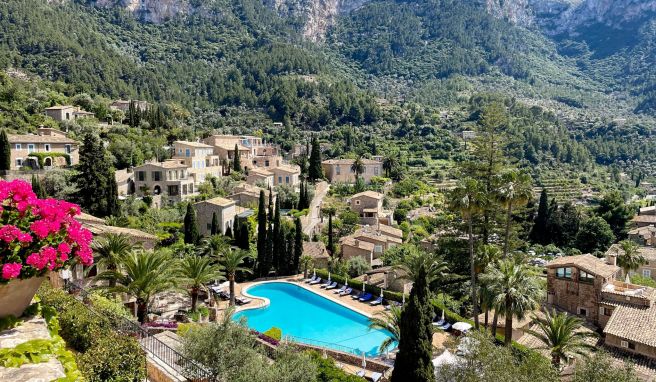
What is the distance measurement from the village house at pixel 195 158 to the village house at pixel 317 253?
50.3 ft

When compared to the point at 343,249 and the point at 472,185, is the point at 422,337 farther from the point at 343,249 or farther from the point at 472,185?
the point at 343,249

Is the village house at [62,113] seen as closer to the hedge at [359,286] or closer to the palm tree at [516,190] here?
the hedge at [359,286]

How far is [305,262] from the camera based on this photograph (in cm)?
3962

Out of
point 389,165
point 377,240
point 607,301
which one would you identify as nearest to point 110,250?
point 607,301

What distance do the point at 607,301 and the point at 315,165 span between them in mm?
Answer: 44305

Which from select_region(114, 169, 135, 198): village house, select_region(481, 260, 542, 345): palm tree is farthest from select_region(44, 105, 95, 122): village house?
select_region(481, 260, 542, 345): palm tree

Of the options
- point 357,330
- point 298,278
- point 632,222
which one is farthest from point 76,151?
point 632,222

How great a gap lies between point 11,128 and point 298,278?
112 ft

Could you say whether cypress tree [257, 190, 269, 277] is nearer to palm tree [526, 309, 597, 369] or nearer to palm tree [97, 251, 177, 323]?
palm tree [97, 251, 177, 323]

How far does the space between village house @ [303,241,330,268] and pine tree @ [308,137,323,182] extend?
2347cm

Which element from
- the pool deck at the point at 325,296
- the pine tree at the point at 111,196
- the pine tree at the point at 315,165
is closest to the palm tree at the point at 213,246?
the pool deck at the point at 325,296

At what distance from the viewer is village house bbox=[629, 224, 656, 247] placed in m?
50.2

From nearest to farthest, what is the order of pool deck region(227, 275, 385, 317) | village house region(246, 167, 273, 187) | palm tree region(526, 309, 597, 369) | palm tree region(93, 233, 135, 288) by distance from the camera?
1. palm tree region(526, 309, 597, 369)
2. palm tree region(93, 233, 135, 288)
3. pool deck region(227, 275, 385, 317)
4. village house region(246, 167, 273, 187)

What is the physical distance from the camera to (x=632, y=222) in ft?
192
